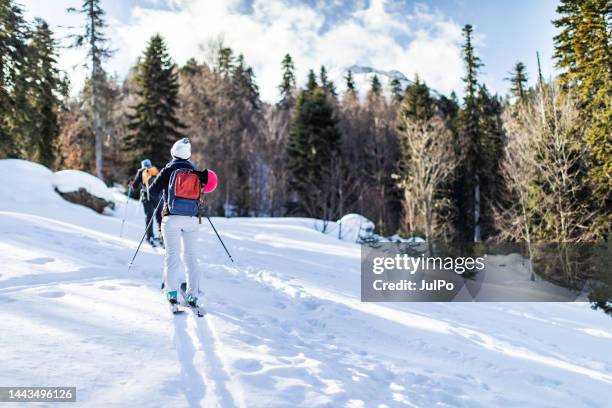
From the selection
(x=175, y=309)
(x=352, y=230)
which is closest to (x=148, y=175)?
(x=175, y=309)

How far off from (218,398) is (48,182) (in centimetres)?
1598

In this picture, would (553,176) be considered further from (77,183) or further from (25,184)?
(25,184)

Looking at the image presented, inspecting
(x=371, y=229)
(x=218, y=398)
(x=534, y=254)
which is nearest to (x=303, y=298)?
(x=218, y=398)

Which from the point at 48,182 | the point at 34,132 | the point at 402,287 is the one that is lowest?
the point at 402,287

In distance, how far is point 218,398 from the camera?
9.46ft

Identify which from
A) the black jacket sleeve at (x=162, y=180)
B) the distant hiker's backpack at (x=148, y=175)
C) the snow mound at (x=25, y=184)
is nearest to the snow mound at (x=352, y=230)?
the distant hiker's backpack at (x=148, y=175)

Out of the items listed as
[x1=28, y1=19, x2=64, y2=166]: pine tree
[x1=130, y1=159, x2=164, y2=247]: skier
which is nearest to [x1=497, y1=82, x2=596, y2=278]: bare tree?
[x1=130, y1=159, x2=164, y2=247]: skier

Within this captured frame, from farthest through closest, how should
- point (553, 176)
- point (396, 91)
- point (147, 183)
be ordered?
1. point (396, 91)
2. point (553, 176)
3. point (147, 183)

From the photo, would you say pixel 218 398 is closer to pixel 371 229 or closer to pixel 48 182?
pixel 48 182

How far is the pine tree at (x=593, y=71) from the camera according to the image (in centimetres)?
1541

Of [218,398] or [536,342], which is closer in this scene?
[218,398]

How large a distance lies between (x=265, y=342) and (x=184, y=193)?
87.4 inches

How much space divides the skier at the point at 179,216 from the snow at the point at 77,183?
12.9 metres

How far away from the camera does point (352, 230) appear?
19312 mm
